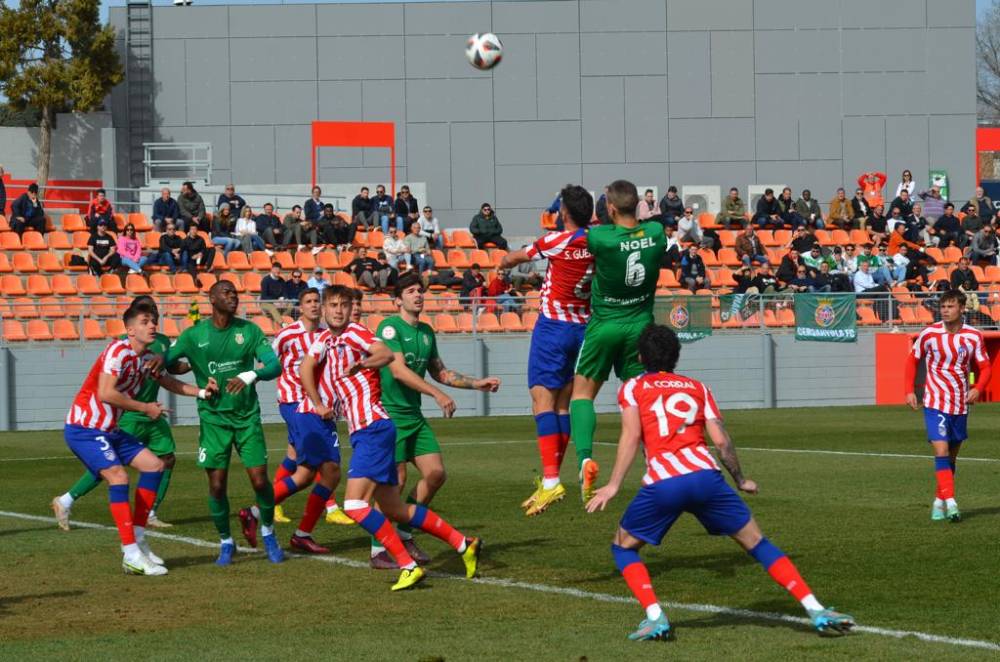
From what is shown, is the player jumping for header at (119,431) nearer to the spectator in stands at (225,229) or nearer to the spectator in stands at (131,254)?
the spectator in stands at (131,254)

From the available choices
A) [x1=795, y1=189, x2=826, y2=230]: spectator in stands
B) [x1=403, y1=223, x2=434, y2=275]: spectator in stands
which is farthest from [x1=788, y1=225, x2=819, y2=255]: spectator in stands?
[x1=403, y1=223, x2=434, y2=275]: spectator in stands

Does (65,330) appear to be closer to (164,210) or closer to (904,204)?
(164,210)

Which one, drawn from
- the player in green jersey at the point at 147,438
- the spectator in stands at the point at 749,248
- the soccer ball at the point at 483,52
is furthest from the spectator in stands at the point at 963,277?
the player in green jersey at the point at 147,438

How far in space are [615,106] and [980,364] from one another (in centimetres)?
3002

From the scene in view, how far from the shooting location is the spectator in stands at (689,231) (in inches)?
1441

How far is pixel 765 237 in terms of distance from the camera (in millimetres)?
37844

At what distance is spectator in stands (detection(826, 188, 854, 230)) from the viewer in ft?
128

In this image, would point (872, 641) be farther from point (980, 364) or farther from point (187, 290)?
point (187, 290)

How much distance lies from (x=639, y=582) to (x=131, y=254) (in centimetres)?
2572

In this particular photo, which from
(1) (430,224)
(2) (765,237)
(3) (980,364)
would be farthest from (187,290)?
(3) (980,364)

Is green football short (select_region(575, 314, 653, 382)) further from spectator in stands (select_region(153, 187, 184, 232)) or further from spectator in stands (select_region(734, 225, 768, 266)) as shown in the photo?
spectator in stands (select_region(734, 225, 768, 266))

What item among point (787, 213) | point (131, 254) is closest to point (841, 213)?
point (787, 213)

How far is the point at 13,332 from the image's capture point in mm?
28906

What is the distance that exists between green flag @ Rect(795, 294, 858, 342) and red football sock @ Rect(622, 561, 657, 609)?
25152mm
